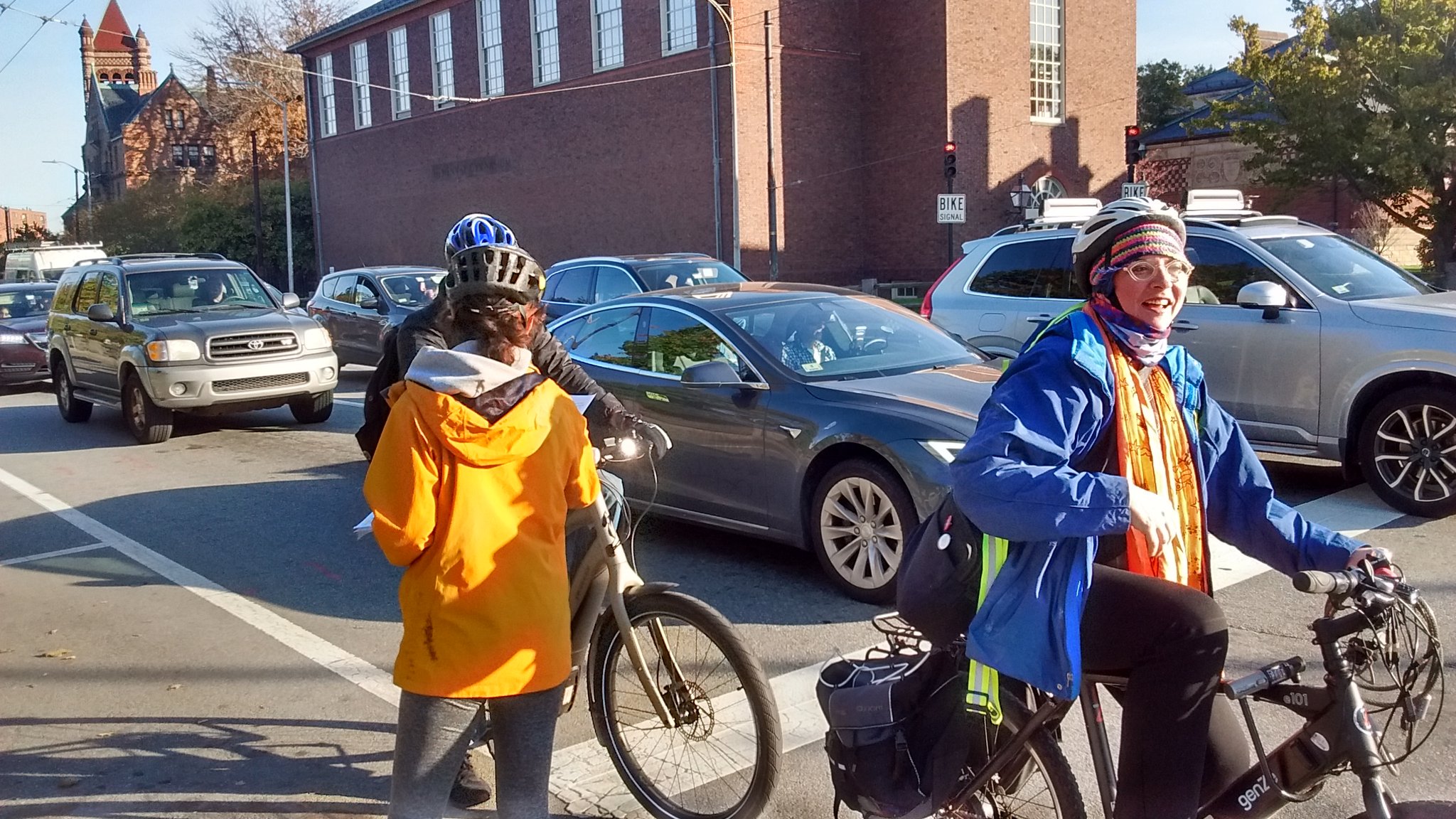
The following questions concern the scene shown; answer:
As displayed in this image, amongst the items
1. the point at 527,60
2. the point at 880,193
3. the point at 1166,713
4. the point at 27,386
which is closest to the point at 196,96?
the point at 527,60

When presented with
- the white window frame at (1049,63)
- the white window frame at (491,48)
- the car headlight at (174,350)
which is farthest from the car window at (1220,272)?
the white window frame at (491,48)

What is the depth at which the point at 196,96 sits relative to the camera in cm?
7481

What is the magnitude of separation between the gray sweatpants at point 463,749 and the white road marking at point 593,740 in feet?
2.74

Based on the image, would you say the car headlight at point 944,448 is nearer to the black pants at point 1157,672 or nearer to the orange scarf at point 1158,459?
the orange scarf at point 1158,459

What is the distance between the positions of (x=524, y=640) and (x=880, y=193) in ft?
101

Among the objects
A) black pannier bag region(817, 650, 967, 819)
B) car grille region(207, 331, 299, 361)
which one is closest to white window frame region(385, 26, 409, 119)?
car grille region(207, 331, 299, 361)

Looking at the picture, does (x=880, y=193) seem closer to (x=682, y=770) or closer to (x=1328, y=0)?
(x=1328, y=0)

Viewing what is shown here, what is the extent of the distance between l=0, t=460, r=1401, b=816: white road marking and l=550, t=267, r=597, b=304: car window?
6278mm

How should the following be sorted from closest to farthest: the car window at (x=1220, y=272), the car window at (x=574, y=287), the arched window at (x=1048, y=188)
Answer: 1. the car window at (x=1220, y=272)
2. the car window at (x=574, y=287)
3. the arched window at (x=1048, y=188)

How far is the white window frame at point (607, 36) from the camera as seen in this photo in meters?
33.6

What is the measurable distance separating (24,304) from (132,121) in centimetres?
6289

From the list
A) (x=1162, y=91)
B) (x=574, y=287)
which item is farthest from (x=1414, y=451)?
(x=1162, y=91)

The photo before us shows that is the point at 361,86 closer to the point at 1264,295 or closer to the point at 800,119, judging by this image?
the point at 800,119

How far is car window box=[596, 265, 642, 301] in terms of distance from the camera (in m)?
14.4
